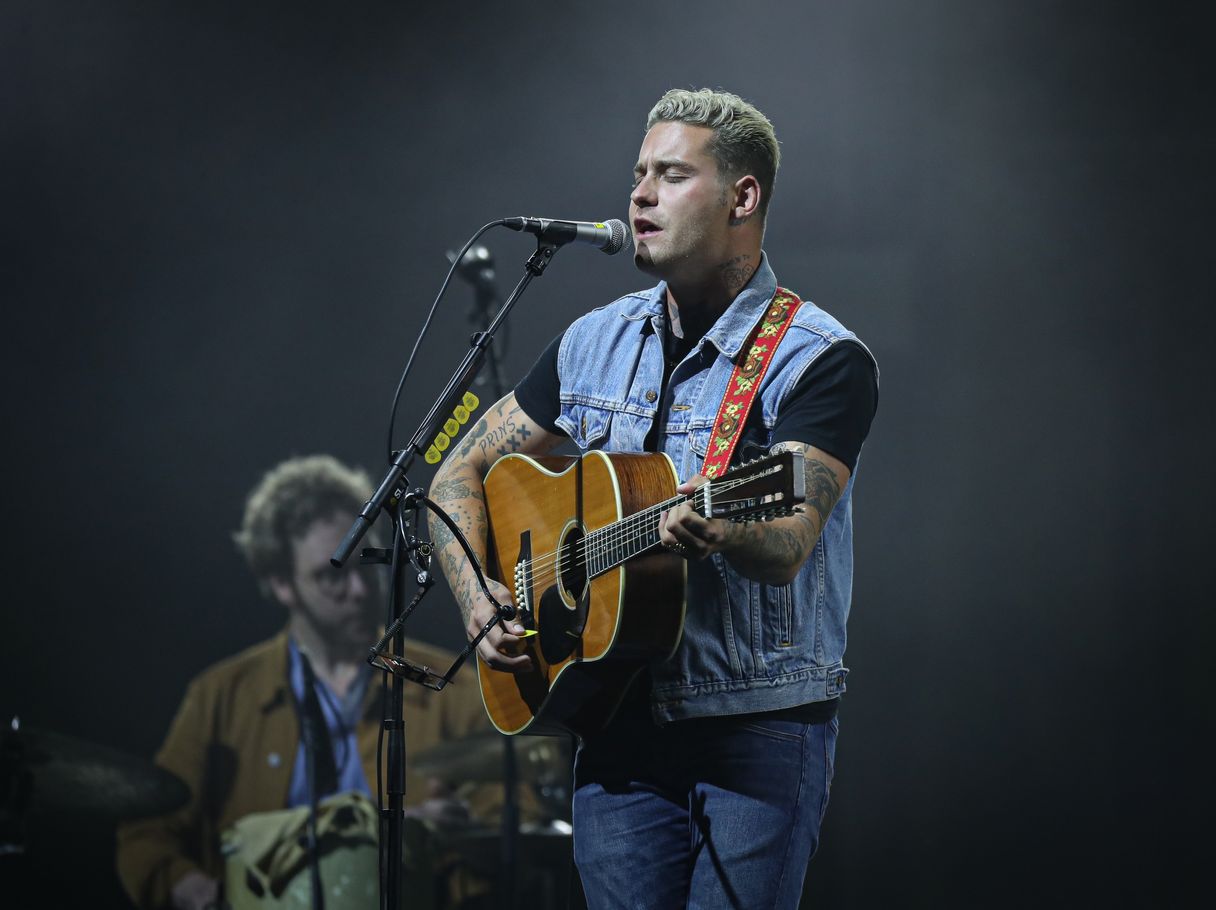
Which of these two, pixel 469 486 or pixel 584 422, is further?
pixel 469 486

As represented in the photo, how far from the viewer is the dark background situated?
434 centimetres

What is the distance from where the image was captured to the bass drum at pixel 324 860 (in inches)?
173

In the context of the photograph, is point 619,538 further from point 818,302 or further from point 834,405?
point 818,302

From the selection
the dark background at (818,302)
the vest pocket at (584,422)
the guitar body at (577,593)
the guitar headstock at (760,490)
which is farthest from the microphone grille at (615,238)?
the dark background at (818,302)

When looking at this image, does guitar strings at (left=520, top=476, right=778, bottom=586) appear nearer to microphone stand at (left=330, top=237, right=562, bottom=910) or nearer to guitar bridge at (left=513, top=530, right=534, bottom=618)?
guitar bridge at (left=513, top=530, right=534, bottom=618)

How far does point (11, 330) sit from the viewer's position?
4754 mm

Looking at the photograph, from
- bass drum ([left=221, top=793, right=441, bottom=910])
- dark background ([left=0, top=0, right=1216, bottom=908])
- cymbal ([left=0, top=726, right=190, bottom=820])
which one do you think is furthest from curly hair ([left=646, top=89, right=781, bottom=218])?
cymbal ([left=0, top=726, right=190, bottom=820])

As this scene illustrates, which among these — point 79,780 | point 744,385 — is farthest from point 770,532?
point 79,780

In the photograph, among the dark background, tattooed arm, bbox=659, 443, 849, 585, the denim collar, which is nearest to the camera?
tattooed arm, bbox=659, 443, 849, 585

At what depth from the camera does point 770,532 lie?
189cm

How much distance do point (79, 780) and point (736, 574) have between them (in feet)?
11.4

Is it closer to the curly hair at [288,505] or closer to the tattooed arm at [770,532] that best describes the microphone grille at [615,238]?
the tattooed arm at [770,532]

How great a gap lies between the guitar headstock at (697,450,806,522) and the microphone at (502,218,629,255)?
74cm

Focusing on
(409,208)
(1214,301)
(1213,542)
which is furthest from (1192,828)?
(409,208)
